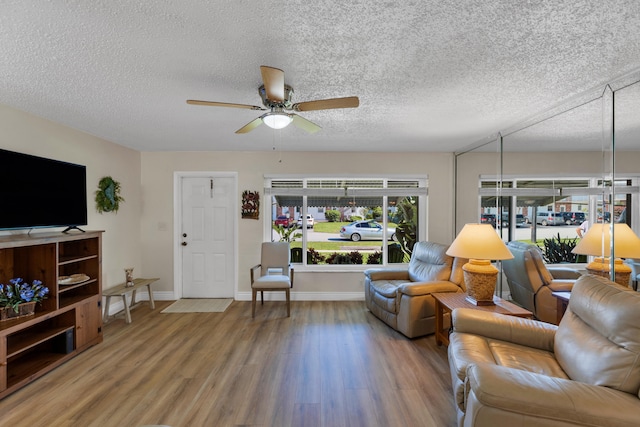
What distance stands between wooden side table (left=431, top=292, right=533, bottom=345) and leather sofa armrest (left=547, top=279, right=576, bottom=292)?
342 millimetres

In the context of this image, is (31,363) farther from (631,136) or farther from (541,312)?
(631,136)

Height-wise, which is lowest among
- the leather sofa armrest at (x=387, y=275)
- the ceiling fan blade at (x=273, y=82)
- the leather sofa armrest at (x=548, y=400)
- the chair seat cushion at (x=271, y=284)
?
the chair seat cushion at (x=271, y=284)

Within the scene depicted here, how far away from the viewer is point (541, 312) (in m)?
2.62

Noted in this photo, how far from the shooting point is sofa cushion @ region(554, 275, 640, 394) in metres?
1.27

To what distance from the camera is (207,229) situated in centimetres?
445

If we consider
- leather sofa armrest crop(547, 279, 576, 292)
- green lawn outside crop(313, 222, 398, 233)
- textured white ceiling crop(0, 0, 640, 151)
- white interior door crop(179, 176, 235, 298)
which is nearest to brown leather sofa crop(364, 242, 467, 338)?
leather sofa armrest crop(547, 279, 576, 292)

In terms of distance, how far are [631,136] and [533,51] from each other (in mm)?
954

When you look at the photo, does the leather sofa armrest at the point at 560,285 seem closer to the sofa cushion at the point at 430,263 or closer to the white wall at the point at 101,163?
the sofa cushion at the point at 430,263

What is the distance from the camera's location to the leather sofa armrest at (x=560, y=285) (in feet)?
7.74

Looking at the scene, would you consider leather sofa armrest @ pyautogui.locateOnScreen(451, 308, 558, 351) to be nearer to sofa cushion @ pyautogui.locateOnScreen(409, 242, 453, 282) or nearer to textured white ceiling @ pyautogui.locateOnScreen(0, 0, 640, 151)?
sofa cushion @ pyautogui.locateOnScreen(409, 242, 453, 282)

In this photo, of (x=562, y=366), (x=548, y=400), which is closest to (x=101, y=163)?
(x=548, y=400)

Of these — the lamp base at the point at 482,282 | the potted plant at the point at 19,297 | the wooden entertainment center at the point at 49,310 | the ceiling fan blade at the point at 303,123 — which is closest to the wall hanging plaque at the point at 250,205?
the wooden entertainment center at the point at 49,310

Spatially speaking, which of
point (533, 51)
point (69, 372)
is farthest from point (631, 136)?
point (69, 372)

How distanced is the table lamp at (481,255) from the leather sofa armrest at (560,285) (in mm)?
467
